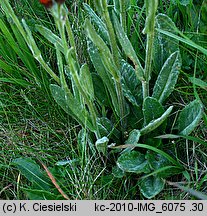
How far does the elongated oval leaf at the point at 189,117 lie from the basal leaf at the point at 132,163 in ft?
0.64

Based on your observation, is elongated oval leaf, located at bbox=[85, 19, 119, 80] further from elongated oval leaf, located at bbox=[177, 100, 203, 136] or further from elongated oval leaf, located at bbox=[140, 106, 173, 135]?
elongated oval leaf, located at bbox=[177, 100, 203, 136]

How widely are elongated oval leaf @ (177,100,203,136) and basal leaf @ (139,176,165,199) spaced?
0.21 m

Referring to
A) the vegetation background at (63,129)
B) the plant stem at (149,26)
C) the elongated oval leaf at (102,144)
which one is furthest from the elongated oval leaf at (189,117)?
the elongated oval leaf at (102,144)

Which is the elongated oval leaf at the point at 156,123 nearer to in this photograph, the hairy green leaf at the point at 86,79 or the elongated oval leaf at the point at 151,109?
the elongated oval leaf at the point at 151,109

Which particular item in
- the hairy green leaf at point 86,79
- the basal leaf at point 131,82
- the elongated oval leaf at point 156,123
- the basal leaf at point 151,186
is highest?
the hairy green leaf at point 86,79

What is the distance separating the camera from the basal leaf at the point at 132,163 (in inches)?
63.7

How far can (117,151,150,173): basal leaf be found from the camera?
5.31ft

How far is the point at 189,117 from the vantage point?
1.69 metres

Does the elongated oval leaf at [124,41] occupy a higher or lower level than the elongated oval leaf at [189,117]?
higher

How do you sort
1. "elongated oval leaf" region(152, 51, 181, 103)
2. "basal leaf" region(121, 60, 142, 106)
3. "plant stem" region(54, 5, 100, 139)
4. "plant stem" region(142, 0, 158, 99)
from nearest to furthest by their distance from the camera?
"plant stem" region(54, 5, 100, 139) → "plant stem" region(142, 0, 158, 99) → "elongated oval leaf" region(152, 51, 181, 103) → "basal leaf" region(121, 60, 142, 106)

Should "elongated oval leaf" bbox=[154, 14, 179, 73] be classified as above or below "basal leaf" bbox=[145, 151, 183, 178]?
above

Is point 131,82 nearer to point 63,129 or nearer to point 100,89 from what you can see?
point 100,89

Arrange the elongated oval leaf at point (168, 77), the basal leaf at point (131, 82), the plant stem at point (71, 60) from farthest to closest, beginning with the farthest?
the basal leaf at point (131, 82) < the elongated oval leaf at point (168, 77) < the plant stem at point (71, 60)

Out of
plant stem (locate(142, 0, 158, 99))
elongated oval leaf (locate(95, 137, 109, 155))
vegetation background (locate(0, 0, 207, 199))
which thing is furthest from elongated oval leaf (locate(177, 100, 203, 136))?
elongated oval leaf (locate(95, 137, 109, 155))
